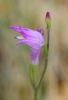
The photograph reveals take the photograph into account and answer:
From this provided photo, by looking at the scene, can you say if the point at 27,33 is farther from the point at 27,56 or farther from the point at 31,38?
the point at 27,56

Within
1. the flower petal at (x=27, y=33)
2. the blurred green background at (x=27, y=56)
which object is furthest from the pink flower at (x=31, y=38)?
the blurred green background at (x=27, y=56)

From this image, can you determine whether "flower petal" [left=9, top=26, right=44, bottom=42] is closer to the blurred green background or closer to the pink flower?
the pink flower

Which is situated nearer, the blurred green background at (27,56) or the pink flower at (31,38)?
the pink flower at (31,38)

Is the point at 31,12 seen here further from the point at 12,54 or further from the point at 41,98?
the point at 41,98

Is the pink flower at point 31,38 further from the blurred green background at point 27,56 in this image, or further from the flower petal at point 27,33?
the blurred green background at point 27,56

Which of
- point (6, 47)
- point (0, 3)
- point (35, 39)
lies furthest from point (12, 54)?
point (35, 39)

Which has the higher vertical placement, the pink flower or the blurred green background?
the pink flower

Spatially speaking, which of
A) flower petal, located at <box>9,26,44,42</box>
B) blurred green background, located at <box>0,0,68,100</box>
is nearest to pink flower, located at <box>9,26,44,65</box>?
flower petal, located at <box>9,26,44,42</box>

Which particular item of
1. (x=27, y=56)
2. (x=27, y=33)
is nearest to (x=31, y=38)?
(x=27, y=33)
